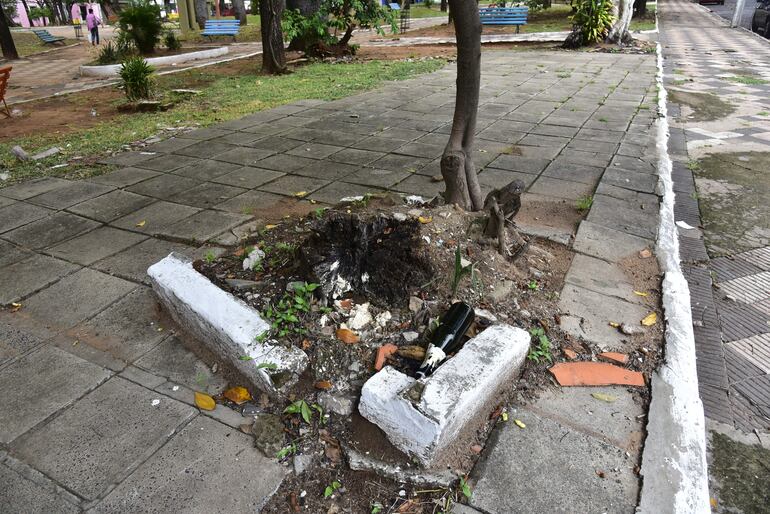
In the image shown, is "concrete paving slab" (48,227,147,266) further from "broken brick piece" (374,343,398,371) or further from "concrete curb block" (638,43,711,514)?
"concrete curb block" (638,43,711,514)

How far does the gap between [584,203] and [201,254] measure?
2.99 metres

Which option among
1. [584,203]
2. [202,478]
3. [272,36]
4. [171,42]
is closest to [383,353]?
[202,478]

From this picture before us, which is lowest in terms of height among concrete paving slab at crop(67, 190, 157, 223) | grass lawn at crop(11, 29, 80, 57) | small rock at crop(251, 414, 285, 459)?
small rock at crop(251, 414, 285, 459)

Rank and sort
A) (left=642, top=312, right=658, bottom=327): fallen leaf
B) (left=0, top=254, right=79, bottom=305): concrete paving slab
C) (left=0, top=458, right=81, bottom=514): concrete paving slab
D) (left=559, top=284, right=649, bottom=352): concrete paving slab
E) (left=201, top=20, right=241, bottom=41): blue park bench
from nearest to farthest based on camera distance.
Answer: (left=0, top=458, right=81, bottom=514): concrete paving slab, (left=559, top=284, right=649, bottom=352): concrete paving slab, (left=642, top=312, right=658, bottom=327): fallen leaf, (left=0, top=254, right=79, bottom=305): concrete paving slab, (left=201, top=20, right=241, bottom=41): blue park bench

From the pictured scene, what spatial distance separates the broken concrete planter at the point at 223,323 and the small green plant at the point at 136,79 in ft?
20.3

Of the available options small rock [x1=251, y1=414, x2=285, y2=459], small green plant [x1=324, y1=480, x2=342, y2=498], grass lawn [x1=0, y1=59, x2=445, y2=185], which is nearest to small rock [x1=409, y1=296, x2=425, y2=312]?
small rock [x1=251, y1=414, x2=285, y2=459]

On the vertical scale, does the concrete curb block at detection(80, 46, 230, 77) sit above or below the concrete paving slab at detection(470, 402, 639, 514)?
above

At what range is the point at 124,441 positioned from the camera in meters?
2.01

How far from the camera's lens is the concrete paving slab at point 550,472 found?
176 centimetres

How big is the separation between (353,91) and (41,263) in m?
6.31

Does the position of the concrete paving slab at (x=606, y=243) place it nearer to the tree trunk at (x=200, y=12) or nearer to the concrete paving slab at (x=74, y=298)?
the concrete paving slab at (x=74, y=298)

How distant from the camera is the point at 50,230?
3.83 metres

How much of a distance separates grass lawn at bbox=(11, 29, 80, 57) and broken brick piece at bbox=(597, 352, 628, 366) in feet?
68.3

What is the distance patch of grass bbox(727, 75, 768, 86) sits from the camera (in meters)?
9.88
